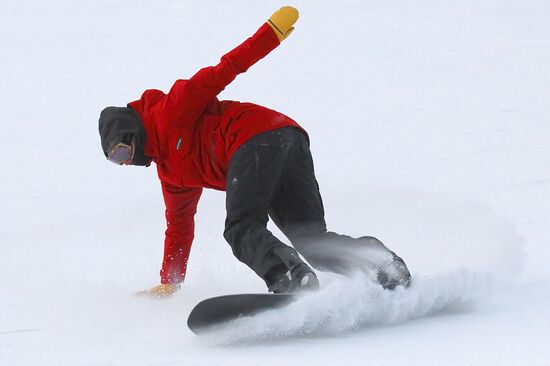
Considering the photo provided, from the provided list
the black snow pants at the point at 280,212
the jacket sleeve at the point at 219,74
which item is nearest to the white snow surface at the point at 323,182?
the black snow pants at the point at 280,212

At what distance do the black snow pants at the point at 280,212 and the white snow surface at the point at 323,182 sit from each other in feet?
0.53

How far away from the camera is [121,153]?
397 centimetres

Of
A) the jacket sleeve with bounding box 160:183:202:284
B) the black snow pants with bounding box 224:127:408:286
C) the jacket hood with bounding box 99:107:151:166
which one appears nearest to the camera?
the black snow pants with bounding box 224:127:408:286

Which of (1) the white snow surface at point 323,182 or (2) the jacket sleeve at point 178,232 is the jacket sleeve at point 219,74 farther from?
(1) the white snow surface at point 323,182

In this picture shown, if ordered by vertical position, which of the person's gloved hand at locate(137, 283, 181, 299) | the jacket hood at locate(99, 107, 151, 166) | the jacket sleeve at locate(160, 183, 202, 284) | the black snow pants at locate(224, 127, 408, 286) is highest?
the jacket hood at locate(99, 107, 151, 166)

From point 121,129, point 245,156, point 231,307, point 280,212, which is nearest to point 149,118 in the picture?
point 121,129

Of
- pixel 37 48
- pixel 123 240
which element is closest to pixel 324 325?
pixel 123 240

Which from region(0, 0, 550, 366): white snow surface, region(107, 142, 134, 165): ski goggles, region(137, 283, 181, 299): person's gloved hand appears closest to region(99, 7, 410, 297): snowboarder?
region(107, 142, 134, 165): ski goggles

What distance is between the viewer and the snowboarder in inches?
150

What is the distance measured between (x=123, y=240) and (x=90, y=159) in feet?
7.59

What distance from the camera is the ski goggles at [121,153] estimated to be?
3945mm

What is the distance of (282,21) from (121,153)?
2.69 ft

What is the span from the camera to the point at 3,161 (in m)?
8.00

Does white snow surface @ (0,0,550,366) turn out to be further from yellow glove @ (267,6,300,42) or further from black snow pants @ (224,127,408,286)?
yellow glove @ (267,6,300,42)
